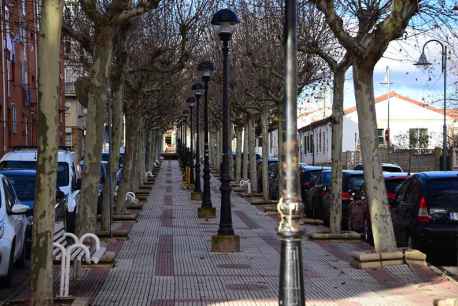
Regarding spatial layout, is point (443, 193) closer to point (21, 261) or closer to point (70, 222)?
point (21, 261)

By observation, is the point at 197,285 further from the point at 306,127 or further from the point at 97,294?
the point at 306,127

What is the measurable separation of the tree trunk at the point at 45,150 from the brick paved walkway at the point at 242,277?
1.18 m

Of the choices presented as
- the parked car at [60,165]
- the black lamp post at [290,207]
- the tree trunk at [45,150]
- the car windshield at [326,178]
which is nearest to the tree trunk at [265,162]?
the car windshield at [326,178]

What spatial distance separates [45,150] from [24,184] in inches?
328

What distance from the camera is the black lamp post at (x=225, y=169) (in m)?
14.9

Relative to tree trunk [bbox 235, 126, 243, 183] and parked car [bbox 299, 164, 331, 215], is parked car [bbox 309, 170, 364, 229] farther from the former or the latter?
tree trunk [bbox 235, 126, 243, 183]

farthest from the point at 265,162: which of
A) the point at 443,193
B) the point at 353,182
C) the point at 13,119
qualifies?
the point at 443,193

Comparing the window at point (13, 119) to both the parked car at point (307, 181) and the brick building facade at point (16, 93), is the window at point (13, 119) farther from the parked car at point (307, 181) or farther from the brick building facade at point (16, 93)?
the parked car at point (307, 181)

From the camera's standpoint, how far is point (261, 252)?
15.0 metres

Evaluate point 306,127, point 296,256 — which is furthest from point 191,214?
point 306,127

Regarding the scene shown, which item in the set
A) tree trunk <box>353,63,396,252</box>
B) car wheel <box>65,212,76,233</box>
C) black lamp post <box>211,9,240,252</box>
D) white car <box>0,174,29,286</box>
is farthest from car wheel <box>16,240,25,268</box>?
tree trunk <box>353,63,396,252</box>

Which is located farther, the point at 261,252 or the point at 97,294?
the point at 261,252

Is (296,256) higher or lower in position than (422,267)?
higher

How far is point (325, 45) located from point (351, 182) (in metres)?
3.54
